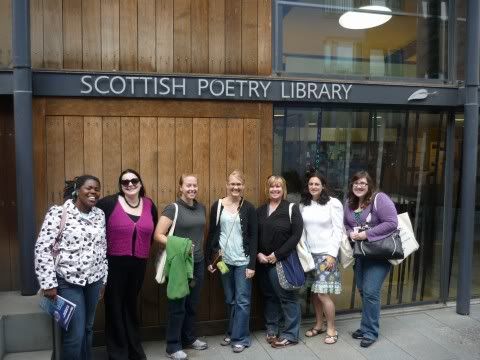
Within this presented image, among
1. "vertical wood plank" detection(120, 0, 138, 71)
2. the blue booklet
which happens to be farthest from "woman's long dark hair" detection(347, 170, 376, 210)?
the blue booklet

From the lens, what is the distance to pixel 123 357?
4.23 m

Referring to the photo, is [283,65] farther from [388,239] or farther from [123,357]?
[123,357]

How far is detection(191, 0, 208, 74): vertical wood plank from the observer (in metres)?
4.75

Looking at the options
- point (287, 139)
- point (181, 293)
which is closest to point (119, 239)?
point (181, 293)

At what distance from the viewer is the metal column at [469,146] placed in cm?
523

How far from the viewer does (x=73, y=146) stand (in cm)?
449

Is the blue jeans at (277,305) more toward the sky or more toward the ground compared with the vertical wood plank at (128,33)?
more toward the ground

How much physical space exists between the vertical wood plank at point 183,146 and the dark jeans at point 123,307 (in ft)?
3.40

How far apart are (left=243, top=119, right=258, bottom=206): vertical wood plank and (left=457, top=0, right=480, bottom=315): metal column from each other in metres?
2.32

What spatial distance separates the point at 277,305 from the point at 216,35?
2.75 meters

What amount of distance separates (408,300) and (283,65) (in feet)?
10.7

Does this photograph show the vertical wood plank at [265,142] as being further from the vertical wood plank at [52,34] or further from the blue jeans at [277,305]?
the vertical wood plank at [52,34]

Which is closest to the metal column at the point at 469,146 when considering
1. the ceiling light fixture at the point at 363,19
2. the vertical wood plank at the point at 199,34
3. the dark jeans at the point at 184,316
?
the ceiling light fixture at the point at 363,19

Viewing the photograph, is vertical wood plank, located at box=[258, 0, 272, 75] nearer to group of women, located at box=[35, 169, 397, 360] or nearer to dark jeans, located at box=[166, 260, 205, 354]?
group of women, located at box=[35, 169, 397, 360]
